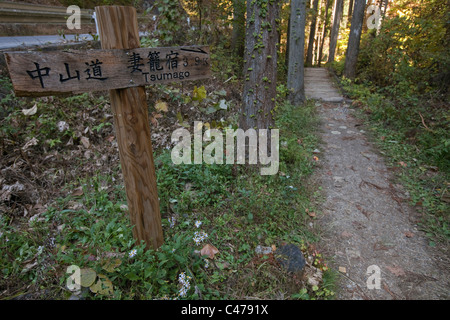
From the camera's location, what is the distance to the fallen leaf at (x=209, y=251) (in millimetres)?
2902

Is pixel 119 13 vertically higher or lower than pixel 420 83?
higher

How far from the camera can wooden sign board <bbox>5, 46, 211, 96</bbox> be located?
A: 1.70m

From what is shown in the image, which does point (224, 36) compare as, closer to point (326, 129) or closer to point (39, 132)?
point (326, 129)

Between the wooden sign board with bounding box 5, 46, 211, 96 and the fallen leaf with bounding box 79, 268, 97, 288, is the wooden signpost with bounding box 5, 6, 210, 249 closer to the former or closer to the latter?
the wooden sign board with bounding box 5, 46, 211, 96

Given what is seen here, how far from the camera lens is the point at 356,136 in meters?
6.48

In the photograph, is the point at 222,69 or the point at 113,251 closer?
the point at 113,251

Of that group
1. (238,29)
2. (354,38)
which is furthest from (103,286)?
(354,38)

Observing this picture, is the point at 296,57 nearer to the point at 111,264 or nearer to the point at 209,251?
the point at 209,251

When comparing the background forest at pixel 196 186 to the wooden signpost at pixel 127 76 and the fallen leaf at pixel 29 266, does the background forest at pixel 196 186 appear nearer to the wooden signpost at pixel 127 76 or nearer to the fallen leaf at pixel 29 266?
the fallen leaf at pixel 29 266

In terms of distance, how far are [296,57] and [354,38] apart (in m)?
3.66

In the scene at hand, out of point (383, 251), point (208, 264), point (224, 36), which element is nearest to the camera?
point (208, 264)
